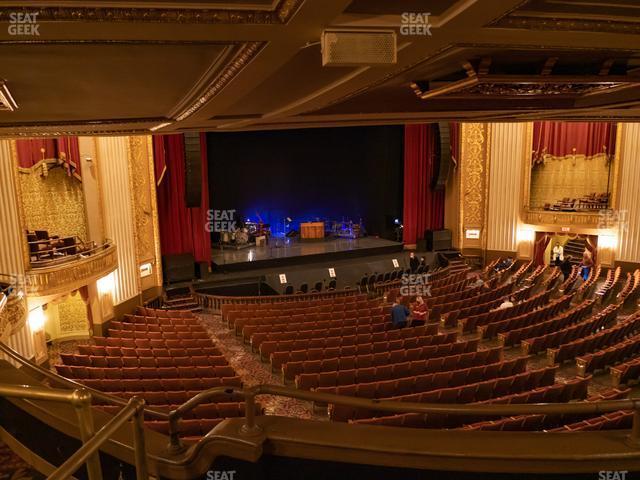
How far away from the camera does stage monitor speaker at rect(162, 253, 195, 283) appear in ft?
48.9

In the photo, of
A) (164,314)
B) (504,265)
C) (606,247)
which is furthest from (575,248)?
(164,314)

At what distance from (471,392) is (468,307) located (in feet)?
17.4

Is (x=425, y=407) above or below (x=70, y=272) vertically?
above

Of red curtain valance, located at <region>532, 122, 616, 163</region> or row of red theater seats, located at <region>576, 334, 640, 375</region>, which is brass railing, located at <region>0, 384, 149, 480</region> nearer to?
row of red theater seats, located at <region>576, 334, 640, 375</region>

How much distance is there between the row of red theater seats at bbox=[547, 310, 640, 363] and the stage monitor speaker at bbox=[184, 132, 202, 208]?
1037cm

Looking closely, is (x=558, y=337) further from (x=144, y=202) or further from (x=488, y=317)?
(x=144, y=202)

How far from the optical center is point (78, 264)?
33.8 feet

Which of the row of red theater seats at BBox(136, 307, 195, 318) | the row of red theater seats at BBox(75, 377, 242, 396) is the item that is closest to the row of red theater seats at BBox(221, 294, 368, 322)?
the row of red theater seats at BBox(136, 307, 195, 318)

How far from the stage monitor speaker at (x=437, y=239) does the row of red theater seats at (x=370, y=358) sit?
1058cm

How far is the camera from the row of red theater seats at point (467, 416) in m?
5.07

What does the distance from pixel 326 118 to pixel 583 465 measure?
5.68 metres

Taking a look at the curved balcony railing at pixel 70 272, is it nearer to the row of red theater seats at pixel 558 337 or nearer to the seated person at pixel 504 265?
the row of red theater seats at pixel 558 337

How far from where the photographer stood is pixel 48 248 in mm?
10438

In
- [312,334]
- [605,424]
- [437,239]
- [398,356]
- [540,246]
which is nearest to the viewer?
[605,424]
